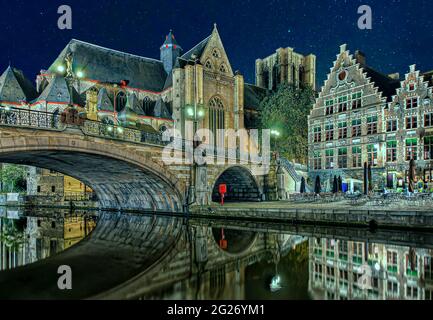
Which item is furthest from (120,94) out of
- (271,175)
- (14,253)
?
(14,253)

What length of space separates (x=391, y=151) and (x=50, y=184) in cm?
3428

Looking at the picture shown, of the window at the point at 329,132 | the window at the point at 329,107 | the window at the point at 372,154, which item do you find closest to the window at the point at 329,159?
the window at the point at 329,132

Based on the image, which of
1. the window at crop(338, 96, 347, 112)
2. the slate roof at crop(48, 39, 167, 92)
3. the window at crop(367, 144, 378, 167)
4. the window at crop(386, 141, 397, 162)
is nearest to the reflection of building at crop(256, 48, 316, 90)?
the slate roof at crop(48, 39, 167, 92)

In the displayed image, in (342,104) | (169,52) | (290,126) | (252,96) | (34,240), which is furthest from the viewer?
(252,96)

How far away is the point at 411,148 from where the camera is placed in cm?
2670

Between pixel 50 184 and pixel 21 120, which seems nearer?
pixel 21 120

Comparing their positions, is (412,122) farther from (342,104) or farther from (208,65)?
(208,65)

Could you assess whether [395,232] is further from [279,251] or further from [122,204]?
[122,204]

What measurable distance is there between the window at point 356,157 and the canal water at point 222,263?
17692 millimetres

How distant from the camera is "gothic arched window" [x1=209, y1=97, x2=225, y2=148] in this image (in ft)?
130

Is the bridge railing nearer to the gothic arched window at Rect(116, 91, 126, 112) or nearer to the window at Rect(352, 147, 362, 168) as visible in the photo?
the gothic arched window at Rect(116, 91, 126, 112)

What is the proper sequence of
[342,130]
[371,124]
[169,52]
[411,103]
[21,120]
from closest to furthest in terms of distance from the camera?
[21,120] → [411,103] → [371,124] → [342,130] → [169,52]

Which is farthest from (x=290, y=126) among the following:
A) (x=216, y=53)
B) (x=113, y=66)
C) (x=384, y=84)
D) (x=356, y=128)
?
(x=113, y=66)

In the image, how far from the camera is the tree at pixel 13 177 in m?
36.7
